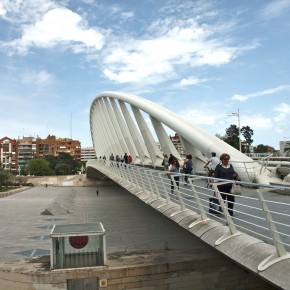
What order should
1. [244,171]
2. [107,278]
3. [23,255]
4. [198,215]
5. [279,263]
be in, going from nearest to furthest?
1. [279,263]
2. [198,215]
3. [107,278]
4. [23,255]
5. [244,171]

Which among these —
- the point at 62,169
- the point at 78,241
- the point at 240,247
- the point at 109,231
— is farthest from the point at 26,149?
the point at 240,247

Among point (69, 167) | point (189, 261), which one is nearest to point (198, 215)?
point (189, 261)

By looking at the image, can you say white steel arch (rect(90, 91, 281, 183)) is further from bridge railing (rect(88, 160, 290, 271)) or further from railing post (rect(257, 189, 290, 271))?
railing post (rect(257, 189, 290, 271))

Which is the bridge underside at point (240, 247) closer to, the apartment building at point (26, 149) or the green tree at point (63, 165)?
the green tree at point (63, 165)

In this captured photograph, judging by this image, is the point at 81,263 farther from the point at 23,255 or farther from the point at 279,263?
the point at 279,263

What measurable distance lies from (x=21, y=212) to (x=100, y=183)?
120ft

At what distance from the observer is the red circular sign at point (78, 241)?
33.0ft

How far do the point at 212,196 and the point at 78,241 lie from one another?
12.8ft

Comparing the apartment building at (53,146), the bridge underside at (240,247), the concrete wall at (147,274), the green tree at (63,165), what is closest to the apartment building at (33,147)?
the apartment building at (53,146)

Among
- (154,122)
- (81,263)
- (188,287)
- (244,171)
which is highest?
(154,122)

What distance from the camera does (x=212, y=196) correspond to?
7.80m

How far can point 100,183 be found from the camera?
60.2 metres

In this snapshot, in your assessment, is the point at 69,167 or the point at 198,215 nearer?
the point at 198,215

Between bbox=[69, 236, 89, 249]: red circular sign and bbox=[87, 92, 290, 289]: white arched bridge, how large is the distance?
6.87 ft
